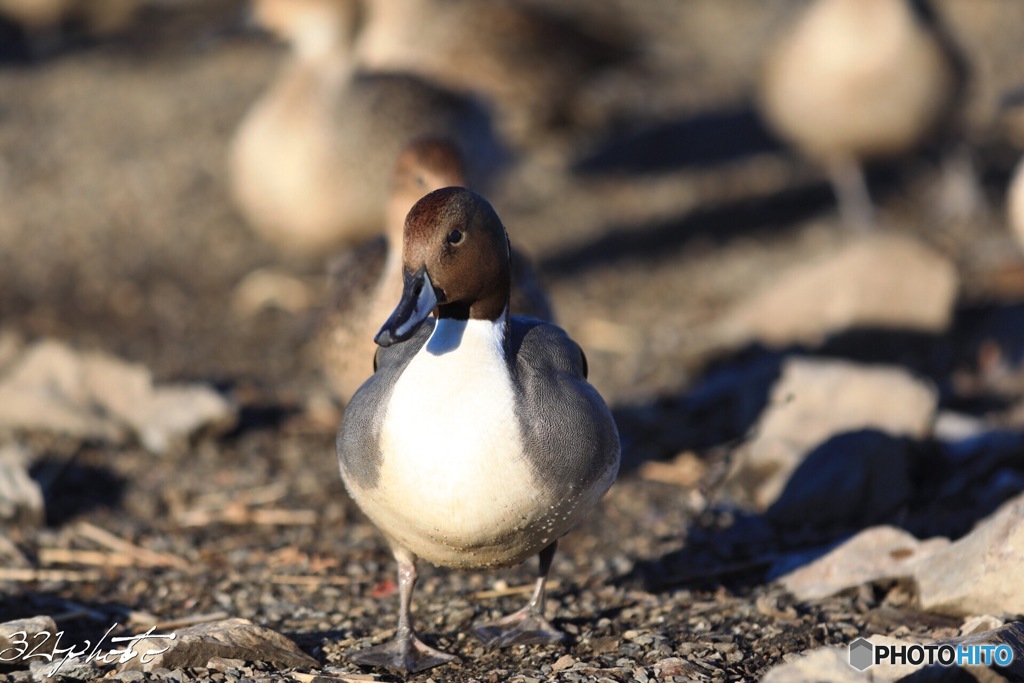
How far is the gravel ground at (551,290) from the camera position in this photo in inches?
132

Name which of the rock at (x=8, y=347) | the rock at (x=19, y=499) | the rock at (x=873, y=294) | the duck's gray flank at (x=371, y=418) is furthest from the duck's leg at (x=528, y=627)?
the rock at (x=8, y=347)

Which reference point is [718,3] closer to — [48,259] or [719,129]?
[719,129]

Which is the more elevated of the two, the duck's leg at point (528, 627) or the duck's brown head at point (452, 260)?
the duck's brown head at point (452, 260)

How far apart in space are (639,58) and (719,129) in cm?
79

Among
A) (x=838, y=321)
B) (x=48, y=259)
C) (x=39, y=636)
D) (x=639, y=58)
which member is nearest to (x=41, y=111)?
(x=48, y=259)

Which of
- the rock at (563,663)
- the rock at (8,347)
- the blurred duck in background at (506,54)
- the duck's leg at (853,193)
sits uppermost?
the blurred duck in background at (506,54)

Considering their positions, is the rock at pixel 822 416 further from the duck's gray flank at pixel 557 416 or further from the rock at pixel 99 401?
the rock at pixel 99 401

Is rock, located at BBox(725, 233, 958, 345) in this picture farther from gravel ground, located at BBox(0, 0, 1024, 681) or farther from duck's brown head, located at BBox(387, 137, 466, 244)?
duck's brown head, located at BBox(387, 137, 466, 244)

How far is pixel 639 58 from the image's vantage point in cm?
885

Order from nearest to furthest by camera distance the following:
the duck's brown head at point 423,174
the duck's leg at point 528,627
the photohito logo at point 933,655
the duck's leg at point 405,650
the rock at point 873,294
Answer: the photohito logo at point 933,655
the duck's leg at point 405,650
the duck's leg at point 528,627
the duck's brown head at point 423,174
the rock at point 873,294

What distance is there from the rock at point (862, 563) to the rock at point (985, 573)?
137 millimetres

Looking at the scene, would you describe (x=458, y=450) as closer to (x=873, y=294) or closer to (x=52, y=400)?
(x=52, y=400)

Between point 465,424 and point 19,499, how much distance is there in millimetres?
2017

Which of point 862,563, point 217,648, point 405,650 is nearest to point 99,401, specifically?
point 217,648
